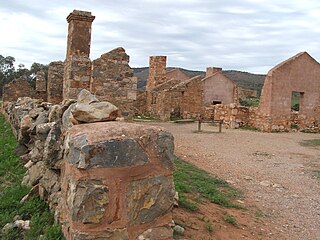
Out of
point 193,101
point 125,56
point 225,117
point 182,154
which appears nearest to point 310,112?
point 225,117

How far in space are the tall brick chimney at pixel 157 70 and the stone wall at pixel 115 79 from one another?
19.1 meters

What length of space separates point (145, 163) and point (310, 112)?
1981 centimetres

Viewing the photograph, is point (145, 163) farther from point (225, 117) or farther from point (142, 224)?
point (225, 117)

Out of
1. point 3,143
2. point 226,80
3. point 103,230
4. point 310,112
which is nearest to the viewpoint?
point 103,230

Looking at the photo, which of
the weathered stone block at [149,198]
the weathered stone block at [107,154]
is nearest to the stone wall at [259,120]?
the weathered stone block at [149,198]

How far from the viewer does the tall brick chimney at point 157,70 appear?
2855 centimetres

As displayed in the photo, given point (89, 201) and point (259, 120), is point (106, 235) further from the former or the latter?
point (259, 120)

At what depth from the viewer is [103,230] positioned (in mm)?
3133

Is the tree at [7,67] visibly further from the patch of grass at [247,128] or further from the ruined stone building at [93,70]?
the ruined stone building at [93,70]

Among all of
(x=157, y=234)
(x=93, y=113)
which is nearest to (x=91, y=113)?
(x=93, y=113)

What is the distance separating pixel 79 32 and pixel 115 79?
1652 mm

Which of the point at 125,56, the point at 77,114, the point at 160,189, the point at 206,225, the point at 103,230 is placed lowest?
the point at 206,225

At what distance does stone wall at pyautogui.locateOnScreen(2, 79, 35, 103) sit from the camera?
63.0 feet

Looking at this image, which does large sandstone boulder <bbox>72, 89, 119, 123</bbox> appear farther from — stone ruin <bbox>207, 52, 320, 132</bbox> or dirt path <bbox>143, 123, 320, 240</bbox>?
stone ruin <bbox>207, 52, 320, 132</bbox>
